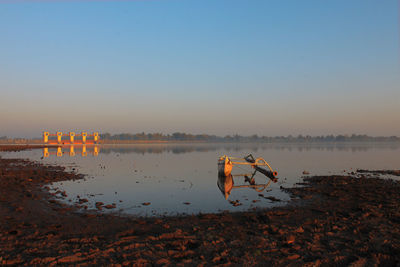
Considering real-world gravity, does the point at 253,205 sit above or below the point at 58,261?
below

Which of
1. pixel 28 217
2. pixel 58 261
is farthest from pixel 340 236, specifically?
pixel 28 217

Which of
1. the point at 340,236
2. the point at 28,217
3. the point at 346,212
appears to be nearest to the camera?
the point at 340,236

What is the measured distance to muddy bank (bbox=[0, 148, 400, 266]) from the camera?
8.01 meters

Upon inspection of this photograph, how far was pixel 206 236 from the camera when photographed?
407 inches

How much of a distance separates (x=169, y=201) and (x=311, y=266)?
1279 cm

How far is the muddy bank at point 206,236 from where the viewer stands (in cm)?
801

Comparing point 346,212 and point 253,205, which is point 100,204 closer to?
point 253,205

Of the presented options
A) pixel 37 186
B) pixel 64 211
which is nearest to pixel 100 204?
pixel 64 211

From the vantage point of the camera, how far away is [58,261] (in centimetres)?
759

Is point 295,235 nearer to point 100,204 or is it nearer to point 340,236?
point 340,236

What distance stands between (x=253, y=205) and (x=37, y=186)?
19.6 m

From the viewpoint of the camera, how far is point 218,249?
8875mm

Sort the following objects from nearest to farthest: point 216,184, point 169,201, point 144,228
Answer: point 144,228, point 169,201, point 216,184

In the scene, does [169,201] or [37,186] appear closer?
[169,201]
